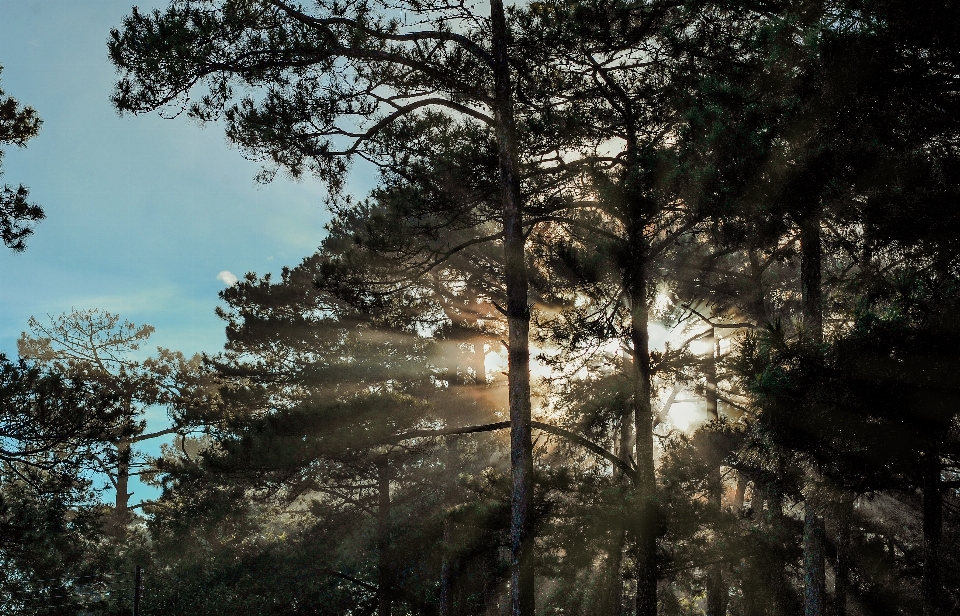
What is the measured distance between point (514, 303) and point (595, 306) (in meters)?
1.60

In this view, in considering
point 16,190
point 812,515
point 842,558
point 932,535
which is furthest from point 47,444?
point 932,535

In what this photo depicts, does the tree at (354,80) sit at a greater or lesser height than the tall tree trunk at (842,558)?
greater

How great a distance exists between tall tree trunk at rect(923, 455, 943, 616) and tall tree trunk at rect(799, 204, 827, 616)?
1218 mm

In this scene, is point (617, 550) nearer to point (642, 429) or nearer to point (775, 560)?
point (642, 429)

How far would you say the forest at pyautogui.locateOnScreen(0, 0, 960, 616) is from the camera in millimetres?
6047

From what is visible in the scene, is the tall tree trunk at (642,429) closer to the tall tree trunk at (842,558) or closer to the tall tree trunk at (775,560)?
the tall tree trunk at (775,560)

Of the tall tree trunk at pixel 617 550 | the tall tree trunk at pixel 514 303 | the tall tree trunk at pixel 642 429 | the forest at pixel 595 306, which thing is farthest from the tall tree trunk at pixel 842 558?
the tall tree trunk at pixel 514 303

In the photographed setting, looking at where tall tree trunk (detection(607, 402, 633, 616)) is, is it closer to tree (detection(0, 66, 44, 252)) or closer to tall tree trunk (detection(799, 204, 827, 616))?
tall tree trunk (detection(799, 204, 827, 616))

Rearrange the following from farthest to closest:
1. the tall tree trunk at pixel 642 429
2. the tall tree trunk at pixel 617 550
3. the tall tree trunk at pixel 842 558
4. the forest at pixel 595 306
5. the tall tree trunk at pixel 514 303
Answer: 1. the tall tree trunk at pixel 617 550
2. the tall tree trunk at pixel 842 558
3. the tall tree trunk at pixel 642 429
4. the tall tree trunk at pixel 514 303
5. the forest at pixel 595 306

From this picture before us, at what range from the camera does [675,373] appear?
1122 cm

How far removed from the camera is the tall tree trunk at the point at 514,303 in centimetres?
852

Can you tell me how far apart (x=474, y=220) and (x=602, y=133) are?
2409mm

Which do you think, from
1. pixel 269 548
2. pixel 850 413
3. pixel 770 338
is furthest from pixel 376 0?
pixel 269 548

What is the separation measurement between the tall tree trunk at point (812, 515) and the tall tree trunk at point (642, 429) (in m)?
2.07
